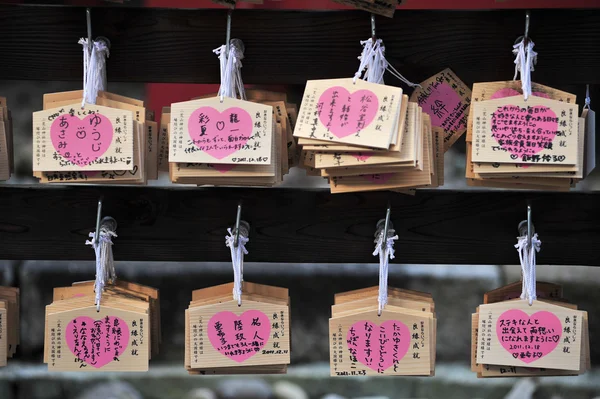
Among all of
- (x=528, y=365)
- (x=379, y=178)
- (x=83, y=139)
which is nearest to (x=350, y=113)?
(x=379, y=178)

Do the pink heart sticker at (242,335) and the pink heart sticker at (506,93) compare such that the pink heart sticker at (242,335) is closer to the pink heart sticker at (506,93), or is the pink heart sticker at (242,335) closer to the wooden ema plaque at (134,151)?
the wooden ema plaque at (134,151)

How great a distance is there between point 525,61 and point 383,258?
545 millimetres

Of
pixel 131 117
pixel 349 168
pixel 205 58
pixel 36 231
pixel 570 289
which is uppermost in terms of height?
pixel 205 58

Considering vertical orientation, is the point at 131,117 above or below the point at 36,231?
above

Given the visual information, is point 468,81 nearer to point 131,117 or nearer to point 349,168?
point 349,168

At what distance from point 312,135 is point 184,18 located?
1.46 feet

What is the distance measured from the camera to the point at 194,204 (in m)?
1.78

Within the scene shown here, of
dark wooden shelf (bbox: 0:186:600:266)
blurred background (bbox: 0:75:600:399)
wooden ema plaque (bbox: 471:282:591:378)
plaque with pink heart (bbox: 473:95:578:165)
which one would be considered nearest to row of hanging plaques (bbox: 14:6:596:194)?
plaque with pink heart (bbox: 473:95:578:165)

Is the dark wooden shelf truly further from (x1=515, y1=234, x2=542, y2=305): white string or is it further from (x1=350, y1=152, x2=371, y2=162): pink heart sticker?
(x1=350, y1=152, x2=371, y2=162): pink heart sticker

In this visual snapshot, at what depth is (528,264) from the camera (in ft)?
5.56

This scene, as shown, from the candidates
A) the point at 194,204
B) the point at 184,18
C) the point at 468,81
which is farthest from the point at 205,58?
the point at 468,81

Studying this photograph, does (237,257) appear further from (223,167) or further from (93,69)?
(93,69)

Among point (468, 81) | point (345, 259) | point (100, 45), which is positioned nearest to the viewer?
point (100, 45)

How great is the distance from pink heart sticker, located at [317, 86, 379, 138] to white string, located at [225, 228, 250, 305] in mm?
373
